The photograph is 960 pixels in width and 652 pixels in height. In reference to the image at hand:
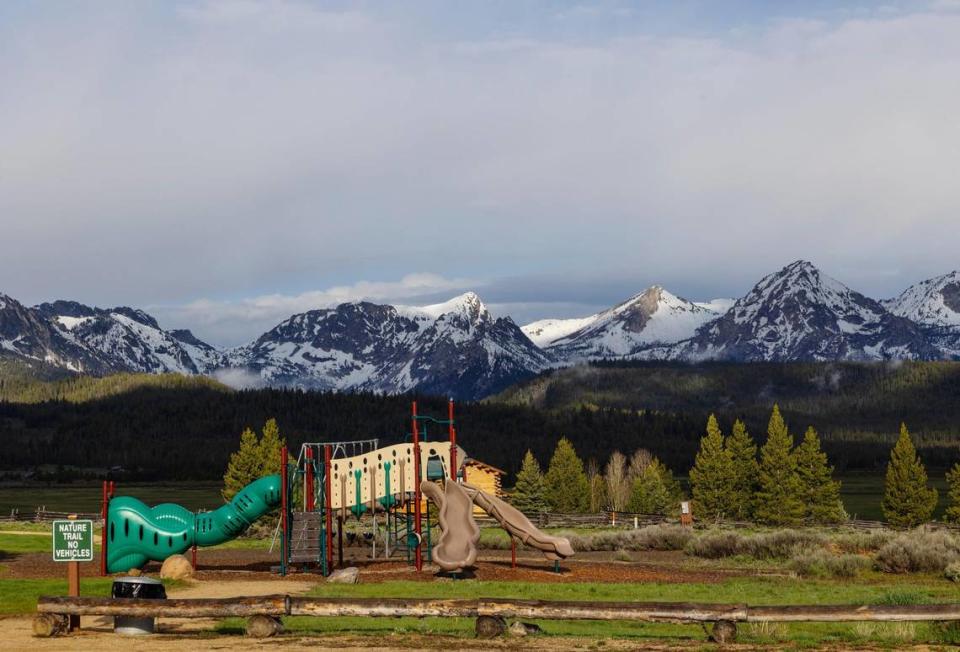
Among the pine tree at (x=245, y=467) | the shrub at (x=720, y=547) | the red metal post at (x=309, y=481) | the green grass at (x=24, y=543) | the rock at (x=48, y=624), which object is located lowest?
the shrub at (x=720, y=547)

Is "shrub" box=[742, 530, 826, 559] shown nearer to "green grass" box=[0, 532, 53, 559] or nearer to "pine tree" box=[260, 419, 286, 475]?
"green grass" box=[0, 532, 53, 559]

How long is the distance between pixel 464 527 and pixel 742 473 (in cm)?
5409

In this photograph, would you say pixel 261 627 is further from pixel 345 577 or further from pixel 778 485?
pixel 778 485

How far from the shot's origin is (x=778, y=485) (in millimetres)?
83438

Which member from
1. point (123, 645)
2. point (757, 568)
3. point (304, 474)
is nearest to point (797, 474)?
point (757, 568)

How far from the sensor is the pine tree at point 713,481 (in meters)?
84.8

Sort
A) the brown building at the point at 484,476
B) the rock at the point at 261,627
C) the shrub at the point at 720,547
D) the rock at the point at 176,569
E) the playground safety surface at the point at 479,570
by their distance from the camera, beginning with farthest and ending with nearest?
the brown building at the point at 484,476 < the shrub at the point at 720,547 < the playground safety surface at the point at 479,570 < the rock at the point at 176,569 < the rock at the point at 261,627

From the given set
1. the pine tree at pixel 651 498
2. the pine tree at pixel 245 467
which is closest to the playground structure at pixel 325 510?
the pine tree at pixel 245 467

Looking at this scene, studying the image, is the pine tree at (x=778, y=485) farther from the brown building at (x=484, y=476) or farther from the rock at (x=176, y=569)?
the rock at (x=176, y=569)

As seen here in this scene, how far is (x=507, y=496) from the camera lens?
10050 centimetres

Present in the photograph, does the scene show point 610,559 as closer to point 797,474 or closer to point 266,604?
point 266,604

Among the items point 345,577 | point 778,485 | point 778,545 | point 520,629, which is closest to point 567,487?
point 778,485

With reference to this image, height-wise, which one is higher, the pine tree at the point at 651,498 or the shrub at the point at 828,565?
the pine tree at the point at 651,498

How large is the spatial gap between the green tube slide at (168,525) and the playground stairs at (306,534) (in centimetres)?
138
